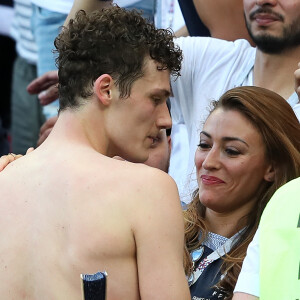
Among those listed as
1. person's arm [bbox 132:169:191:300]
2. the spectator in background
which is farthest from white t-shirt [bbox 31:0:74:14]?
the spectator in background

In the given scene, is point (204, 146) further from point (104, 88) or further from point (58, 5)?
point (58, 5)

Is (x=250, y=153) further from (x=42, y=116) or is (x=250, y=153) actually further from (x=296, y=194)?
(x=42, y=116)

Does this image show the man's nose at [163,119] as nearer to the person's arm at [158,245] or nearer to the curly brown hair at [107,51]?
the curly brown hair at [107,51]

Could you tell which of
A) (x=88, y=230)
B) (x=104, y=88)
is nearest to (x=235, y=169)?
(x=104, y=88)

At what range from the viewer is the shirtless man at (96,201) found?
9.48ft

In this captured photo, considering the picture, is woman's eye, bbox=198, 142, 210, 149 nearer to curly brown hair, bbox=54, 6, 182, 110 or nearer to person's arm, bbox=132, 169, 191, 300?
curly brown hair, bbox=54, 6, 182, 110

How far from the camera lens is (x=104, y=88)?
3213mm

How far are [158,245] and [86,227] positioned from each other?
0.23 metres

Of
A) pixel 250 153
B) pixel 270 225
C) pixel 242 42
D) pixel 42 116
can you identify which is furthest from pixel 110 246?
pixel 42 116

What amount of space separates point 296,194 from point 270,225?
0.10 meters

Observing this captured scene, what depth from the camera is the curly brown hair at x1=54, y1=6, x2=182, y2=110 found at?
3.25m

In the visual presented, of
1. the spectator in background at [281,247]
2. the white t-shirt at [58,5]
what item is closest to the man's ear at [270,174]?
the spectator in background at [281,247]

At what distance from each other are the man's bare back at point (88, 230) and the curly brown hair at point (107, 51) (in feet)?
1.06

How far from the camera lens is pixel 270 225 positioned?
2.30 metres
